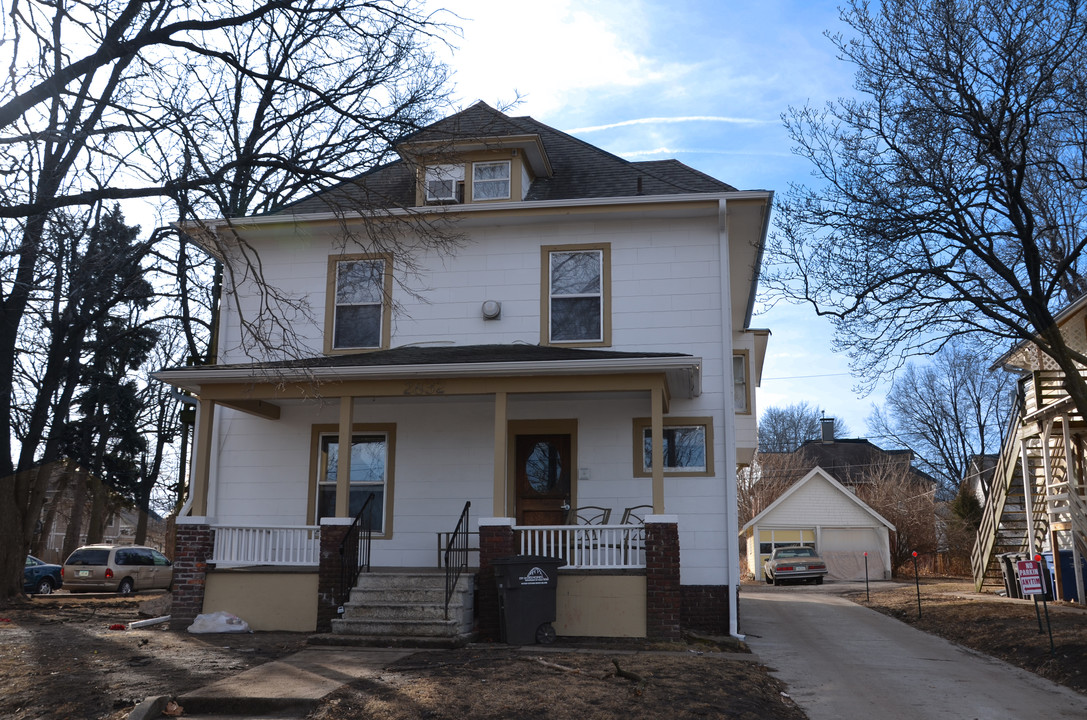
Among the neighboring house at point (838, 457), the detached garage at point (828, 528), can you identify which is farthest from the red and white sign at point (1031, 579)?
the neighboring house at point (838, 457)

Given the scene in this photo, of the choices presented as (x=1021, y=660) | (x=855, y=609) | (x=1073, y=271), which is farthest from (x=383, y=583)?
(x=855, y=609)

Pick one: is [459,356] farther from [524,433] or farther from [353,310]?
[353,310]

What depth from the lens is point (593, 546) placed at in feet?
39.3

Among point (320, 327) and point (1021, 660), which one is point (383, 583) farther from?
point (1021, 660)

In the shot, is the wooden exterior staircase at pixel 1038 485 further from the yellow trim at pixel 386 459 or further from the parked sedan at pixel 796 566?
the yellow trim at pixel 386 459

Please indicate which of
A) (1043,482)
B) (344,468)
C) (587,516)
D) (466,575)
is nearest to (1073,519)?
(1043,482)

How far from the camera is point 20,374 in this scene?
2114 centimetres

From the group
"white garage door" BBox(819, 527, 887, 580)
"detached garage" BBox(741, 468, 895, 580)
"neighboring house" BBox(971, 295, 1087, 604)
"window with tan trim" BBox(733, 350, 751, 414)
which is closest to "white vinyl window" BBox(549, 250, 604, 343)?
"window with tan trim" BBox(733, 350, 751, 414)

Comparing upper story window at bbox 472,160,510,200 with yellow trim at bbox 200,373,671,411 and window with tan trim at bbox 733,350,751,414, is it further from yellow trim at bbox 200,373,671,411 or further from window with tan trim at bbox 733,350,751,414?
window with tan trim at bbox 733,350,751,414

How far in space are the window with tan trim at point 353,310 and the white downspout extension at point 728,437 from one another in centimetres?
520

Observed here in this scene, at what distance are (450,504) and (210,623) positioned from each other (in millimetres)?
3611

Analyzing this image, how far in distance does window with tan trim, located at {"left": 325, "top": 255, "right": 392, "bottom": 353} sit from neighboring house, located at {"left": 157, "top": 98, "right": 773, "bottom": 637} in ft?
0.12

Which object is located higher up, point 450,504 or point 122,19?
point 122,19

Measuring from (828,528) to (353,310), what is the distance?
1047 inches
